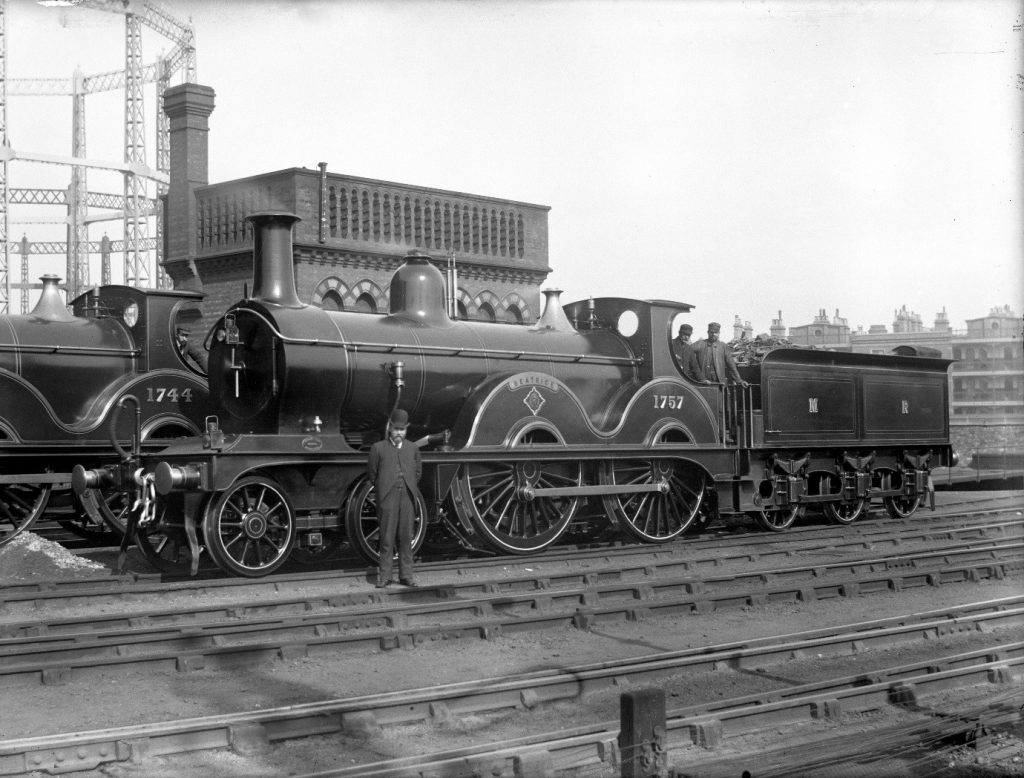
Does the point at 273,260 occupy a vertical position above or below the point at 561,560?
above

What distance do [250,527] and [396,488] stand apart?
1.38 meters

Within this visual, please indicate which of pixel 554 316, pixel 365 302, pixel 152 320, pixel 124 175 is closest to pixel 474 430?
pixel 554 316

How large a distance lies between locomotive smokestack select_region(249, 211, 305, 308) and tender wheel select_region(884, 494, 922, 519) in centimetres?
958

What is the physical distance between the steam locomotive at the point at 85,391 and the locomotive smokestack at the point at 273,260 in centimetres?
176

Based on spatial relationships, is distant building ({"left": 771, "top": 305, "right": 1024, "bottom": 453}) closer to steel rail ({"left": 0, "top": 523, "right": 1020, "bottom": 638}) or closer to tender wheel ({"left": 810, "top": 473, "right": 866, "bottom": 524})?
tender wheel ({"left": 810, "top": 473, "right": 866, "bottom": 524})

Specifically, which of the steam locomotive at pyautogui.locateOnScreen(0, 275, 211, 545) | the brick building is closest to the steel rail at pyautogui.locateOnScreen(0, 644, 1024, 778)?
the steam locomotive at pyautogui.locateOnScreen(0, 275, 211, 545)

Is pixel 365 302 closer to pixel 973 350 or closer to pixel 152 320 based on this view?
pixel 152 320

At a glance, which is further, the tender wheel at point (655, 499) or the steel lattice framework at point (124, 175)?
the steel lattice framework at point (124, 175)

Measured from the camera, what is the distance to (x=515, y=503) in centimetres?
1222

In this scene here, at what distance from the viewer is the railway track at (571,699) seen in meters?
4.94

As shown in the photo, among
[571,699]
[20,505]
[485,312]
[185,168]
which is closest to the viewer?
[571,699]

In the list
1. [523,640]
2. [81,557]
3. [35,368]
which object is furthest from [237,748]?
[35,368]

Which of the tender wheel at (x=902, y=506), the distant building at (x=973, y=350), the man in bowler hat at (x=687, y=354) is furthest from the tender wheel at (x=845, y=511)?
the distant building at (x=973, y=350)

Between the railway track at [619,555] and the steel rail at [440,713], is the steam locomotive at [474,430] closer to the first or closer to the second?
the railway track at [619,555]
